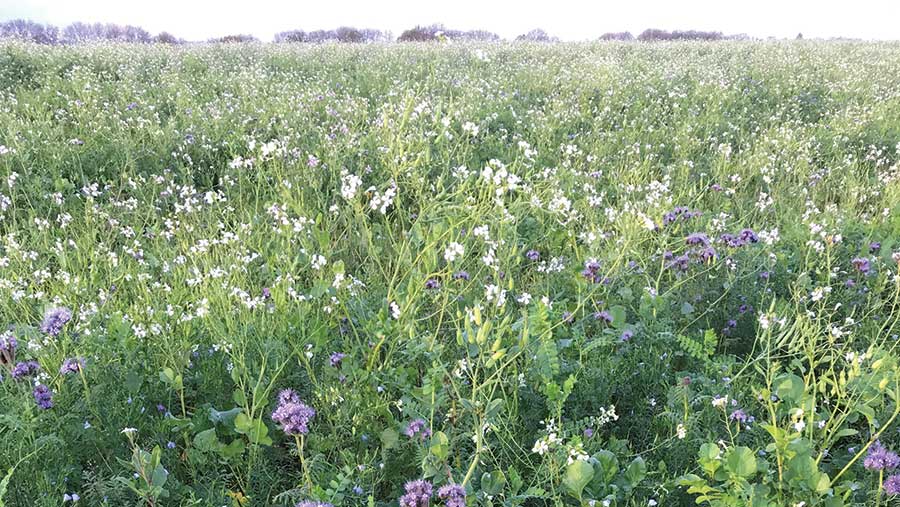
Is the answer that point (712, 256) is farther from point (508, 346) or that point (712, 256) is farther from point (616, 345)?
point (508, 346)

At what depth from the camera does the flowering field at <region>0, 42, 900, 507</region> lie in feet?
6.48

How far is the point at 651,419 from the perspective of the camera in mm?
2422

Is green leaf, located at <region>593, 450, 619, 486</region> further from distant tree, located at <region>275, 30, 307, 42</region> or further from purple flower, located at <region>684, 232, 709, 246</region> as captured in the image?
distant tree, located at <region>275, 30, 307, 42</region>

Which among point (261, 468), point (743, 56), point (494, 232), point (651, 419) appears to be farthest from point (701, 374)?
point (743, 56)

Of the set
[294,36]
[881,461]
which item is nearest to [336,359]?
[881,461]

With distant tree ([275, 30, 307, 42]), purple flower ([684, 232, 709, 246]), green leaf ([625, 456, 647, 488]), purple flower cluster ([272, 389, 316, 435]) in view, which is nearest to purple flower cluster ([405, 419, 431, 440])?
purple flower cluster ([272, 389, 316, 435])

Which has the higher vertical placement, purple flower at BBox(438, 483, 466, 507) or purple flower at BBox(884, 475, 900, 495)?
purple flower at BBox(438, 483, 466, 507)

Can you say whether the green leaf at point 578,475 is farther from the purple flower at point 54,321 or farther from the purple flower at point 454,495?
the purple flower at point 54,321

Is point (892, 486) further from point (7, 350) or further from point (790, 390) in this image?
point (7, 350)

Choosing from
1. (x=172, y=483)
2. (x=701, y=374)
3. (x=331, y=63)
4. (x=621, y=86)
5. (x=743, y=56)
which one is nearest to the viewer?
(x=172, y=483)

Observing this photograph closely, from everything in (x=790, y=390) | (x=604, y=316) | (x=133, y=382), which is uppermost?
(x=790, y=390)

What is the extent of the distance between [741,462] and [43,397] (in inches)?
85.4

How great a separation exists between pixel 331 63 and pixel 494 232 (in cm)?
844

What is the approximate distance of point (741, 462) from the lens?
5.71ft
